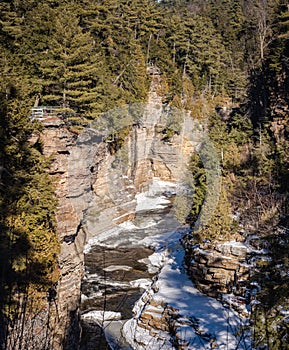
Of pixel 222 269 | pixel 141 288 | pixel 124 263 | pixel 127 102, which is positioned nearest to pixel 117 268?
pixel 124 263

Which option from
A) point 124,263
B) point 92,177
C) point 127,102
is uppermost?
point 127,102

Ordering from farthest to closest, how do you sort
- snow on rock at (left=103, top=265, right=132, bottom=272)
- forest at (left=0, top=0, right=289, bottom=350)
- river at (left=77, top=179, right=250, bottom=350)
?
1. snow on rock at (left=103, top=265, right=132, bottom=272)
2. river at (left=77, top=179, right=250, bottom=350)
3. forest at (left=0, top=0, right=289, bottom=350)

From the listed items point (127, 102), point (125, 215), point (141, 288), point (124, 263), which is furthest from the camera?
point (127, 102)

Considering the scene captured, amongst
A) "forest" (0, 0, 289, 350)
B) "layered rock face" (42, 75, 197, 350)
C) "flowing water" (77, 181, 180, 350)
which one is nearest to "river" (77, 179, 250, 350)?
"flowing water" (77, 181, 180, 350)

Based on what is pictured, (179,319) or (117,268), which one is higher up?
(179,319)

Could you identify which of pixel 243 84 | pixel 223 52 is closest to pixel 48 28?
pixel 243 84

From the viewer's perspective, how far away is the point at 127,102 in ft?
88.3

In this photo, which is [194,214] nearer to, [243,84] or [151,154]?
[151,154]

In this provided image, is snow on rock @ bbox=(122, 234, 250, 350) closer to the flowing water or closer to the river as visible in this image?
the river

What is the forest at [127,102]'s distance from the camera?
8060 millimetres

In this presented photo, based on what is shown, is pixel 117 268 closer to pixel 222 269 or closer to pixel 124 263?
pixel 124 263

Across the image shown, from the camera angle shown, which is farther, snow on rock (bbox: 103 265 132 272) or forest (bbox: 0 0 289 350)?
snow on rock (bbox: 103 265 132 272)

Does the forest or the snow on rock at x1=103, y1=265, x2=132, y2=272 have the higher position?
the forest

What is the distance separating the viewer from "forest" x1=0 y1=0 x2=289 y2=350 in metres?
8.06
